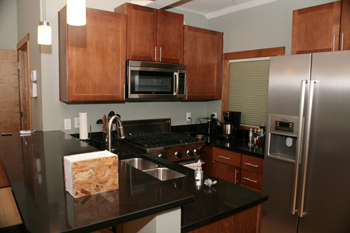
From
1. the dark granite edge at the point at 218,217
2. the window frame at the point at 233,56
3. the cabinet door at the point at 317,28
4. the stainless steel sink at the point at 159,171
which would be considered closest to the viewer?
the dark granite edge at the point at 218,217

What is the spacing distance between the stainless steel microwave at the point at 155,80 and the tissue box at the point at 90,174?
6.73 ft

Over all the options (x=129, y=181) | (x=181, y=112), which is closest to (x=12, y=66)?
(x=181, y=112)

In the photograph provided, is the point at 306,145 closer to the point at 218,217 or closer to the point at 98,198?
the point at 218,217

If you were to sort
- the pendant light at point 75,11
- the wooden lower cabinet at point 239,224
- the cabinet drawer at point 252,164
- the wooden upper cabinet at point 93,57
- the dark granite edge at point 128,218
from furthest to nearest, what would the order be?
the cabinet drawer at point 252,164 → the wooden upper cabinet at point 93,57 → the pendant light at point 75,11 → the wooden lower cabinet at point 239,224 → the dark granite edge at point 128,218

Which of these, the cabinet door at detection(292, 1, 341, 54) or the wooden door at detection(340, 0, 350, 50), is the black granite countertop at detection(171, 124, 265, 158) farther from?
the wooden door at detection(340, 0, 350, 50)

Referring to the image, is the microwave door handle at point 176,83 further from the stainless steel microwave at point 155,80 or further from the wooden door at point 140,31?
the wooden door at point 140,31

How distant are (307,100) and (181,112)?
6.74 feet

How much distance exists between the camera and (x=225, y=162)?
331 centimetres

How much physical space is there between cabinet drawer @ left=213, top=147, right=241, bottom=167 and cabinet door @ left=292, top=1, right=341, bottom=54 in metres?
1.32

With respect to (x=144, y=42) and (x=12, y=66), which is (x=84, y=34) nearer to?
(x=144, y=42)

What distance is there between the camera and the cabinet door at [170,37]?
331 cm

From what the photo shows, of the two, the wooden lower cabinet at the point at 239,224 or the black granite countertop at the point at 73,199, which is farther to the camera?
the wooden lower cabinet at the point at 239,224

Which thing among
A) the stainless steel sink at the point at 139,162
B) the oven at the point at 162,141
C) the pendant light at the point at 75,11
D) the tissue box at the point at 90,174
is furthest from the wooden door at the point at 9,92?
the tissue box at the point at 90,174

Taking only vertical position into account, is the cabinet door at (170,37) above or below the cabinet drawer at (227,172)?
above
